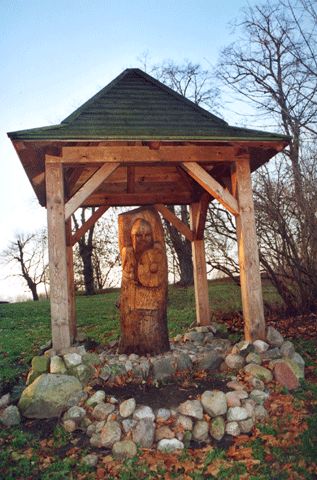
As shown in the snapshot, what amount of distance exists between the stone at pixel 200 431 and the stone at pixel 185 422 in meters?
0.05

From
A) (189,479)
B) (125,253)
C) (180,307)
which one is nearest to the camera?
(189,479)

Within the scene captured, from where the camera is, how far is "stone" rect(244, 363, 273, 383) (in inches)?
189

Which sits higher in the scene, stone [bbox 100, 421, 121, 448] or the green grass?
the green grass

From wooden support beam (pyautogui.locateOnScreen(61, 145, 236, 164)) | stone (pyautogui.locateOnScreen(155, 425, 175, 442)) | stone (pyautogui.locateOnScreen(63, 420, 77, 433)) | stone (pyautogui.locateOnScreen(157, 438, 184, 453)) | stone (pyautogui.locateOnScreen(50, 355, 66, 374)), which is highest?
wooden support beam (pyautogui.locateOnScreen(61, 145, 236, 164))

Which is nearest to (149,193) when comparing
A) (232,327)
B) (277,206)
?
(277,206)

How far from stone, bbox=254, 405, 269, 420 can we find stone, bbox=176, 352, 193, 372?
4.20ft

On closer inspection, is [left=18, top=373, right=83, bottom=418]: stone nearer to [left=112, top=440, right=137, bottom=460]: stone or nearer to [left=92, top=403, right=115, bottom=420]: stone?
[left=92, top=403, right=115, bottom=420]: stone

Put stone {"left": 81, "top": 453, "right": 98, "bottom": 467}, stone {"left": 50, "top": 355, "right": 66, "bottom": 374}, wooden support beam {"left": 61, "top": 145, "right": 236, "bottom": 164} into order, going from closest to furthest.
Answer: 1. stone {"left": 81, "top": 453, "right": 98, "bottom": 467}
2. stone {"left": 50, "top": 355, "right": 66, "bottom": 374}
3. wooden support beam {"left": 61, "top": 145, "right": 236, "bottom": 164}

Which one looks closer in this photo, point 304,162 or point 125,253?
point 125,253

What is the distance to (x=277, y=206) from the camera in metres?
8.56

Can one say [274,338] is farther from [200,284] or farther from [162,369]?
[200,284]

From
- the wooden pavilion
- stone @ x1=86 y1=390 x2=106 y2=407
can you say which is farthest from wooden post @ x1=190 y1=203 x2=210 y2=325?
stone @ x1=86 y1=390 x2=106 y2=407

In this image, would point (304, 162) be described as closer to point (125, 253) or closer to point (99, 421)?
point (125, 253)

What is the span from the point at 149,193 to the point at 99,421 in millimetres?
5175
